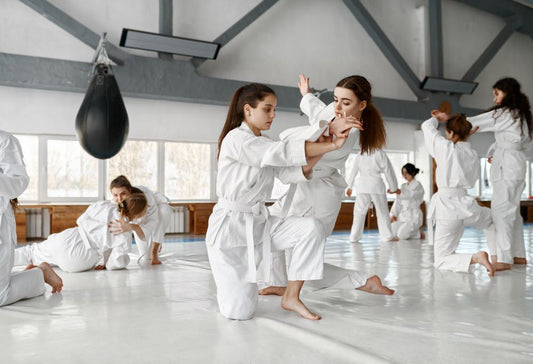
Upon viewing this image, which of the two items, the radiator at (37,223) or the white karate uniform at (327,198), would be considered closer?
the white karate uniform at (327,198)

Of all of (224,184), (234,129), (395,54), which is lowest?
(224,184)

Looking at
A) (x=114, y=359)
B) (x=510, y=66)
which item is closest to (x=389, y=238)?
(x=114, y=359)

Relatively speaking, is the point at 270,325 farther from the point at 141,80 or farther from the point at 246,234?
the point at 141,80

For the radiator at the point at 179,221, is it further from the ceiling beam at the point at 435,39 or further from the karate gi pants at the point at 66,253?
the ceiling beam at the point at 435,39

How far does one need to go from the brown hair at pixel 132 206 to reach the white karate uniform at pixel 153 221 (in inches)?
8.4

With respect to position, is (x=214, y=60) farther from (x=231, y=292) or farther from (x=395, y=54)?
(x=231, y=292)

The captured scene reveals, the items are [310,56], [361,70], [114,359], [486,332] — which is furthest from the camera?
[361,70]

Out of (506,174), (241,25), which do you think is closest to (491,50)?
(241,25)

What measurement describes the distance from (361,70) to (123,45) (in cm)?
455

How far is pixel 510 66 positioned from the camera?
10.8 m

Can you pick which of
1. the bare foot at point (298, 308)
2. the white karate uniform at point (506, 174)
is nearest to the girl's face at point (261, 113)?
the bare foot at point (298, 308)

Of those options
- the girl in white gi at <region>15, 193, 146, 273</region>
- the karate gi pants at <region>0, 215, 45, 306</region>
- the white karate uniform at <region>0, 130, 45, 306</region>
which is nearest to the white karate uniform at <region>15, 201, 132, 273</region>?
the girl in white gi at <region>15, 193, 146, 273</region>

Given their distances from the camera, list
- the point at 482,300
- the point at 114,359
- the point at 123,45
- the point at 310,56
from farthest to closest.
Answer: the point at 310,56 → the point at 123,45 → the point at 482,300 → the point at 114,359

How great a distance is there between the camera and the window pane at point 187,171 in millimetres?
7578
